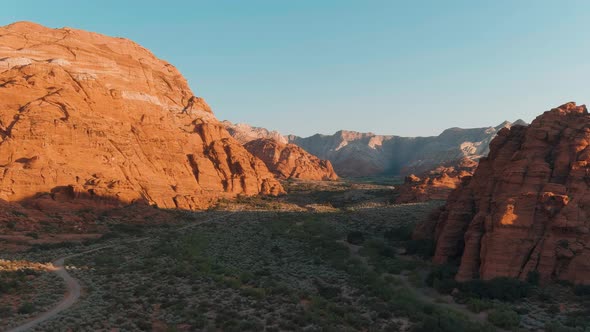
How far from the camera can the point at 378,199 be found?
3455 inches

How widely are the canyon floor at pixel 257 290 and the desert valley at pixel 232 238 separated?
142 millimetres

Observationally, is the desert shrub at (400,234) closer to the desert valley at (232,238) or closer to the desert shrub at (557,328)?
the desert valley at (232,238)

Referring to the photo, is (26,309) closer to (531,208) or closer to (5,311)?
(5,311)

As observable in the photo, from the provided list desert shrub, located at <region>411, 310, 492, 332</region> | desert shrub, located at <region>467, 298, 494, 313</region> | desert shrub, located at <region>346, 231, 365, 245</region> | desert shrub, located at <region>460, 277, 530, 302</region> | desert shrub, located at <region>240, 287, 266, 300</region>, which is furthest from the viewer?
desert shrub, located at <region>346, 231, 365, 245</region>

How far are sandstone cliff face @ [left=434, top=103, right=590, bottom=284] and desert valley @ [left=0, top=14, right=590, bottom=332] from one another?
0.10m

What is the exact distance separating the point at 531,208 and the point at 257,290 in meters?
18.9

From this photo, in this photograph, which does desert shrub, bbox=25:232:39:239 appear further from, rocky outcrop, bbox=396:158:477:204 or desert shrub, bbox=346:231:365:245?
rocky outcrop, bbox=396:158:477:204

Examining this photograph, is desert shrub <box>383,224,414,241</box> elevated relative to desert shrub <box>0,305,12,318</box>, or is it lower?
lower

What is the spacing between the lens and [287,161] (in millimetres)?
146000

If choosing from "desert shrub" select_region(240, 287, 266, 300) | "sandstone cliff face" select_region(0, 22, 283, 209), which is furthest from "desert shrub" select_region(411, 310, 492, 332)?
"sandstone cliff face" select_region(0, 22, 283, 209)

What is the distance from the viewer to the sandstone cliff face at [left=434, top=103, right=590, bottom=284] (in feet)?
82.1

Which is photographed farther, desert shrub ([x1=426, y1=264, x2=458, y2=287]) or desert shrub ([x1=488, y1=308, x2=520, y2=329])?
desert shrub ([x1=426, y1=264, x2=458, y2=287])

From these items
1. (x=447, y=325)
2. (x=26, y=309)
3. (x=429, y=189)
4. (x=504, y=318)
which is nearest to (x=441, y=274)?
(x=504, y=318)

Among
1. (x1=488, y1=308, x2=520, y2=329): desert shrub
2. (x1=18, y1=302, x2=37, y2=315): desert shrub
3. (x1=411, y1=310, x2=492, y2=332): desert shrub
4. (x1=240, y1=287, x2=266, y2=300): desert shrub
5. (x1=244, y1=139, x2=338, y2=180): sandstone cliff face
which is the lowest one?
(x1=488, y1=308, x2=520, y2=329): desert shrub
